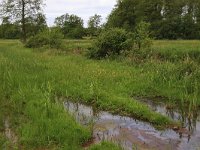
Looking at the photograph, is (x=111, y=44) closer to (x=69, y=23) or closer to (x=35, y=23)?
(x=35, y=23)

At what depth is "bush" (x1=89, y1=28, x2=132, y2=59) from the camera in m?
22.9

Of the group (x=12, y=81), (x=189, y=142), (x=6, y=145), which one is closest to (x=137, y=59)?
(x=12, y=81)

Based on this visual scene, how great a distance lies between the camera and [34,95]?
38.2 feet

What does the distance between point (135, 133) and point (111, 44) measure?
14.4 metres

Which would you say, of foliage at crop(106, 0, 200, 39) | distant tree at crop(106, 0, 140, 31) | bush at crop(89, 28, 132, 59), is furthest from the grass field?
distant tree at crop(106, 0, 140, 31)

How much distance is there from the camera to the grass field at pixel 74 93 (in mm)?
8305

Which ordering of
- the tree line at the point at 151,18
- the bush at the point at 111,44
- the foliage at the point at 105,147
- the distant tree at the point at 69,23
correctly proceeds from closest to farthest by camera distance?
the foliage at the point at 105,147, the bush at the point at 111,44, the tree line at the point at 151,18, the distant tree at the point at 69,23

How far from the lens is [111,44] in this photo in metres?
23.0

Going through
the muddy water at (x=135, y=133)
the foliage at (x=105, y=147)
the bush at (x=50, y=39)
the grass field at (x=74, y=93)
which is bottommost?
the muddy water at (x=135, y=133)

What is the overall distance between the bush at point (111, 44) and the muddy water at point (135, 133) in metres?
12.4

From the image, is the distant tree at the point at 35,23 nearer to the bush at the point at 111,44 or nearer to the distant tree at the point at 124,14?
the distant tree at the point at 124,14

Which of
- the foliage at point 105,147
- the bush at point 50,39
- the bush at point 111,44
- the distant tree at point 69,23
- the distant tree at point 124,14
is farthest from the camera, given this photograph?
the distant tree at point 69,23

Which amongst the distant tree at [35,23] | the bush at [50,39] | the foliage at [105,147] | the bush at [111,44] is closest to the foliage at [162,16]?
the distant tree at [35,23]

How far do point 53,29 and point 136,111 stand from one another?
27.9m
